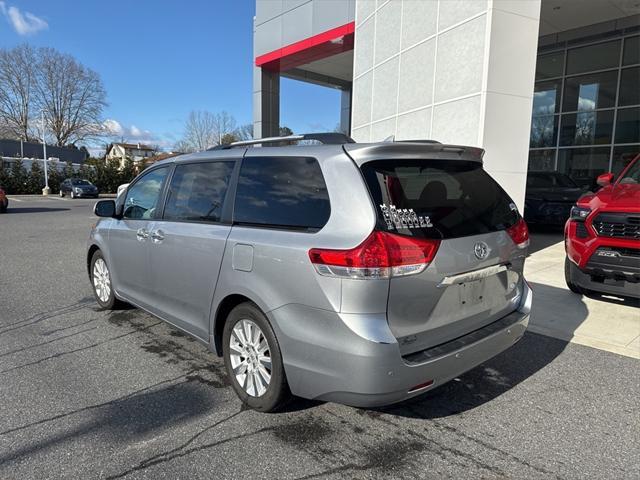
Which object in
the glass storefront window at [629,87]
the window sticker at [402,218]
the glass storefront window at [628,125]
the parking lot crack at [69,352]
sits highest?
the glass storefront window at [629,87]

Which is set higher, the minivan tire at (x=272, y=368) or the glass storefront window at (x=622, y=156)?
the glass storefront window at (x=622, y=156)

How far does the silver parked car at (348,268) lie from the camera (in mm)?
2504

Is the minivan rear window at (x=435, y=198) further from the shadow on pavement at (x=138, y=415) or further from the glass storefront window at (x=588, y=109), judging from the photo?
the glass storefront window at (x=588, y=109)

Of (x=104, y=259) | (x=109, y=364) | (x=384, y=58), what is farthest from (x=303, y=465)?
(x=384, y=58)

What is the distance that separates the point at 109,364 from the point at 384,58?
9518 mm

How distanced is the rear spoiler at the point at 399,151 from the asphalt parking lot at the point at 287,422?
1.71 metres

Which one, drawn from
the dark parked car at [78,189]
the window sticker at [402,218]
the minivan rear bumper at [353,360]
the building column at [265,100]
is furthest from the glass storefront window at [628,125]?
the dark parked car at [78,189]

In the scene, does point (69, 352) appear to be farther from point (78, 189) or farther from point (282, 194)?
point (78, 189)

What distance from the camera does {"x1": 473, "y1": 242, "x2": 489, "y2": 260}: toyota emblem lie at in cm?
286

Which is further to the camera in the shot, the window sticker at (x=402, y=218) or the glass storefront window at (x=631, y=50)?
the glass storefront window at (x=631, y=50)

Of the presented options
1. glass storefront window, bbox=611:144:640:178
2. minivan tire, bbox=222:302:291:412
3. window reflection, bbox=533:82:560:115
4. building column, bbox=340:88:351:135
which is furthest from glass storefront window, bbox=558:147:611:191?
minivan tire, bbox=222:302:291:412

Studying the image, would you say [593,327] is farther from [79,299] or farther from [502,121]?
[79,299]

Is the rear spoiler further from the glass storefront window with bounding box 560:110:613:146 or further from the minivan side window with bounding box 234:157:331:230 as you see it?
the glass storefront window with bounding box 560:110:613:146

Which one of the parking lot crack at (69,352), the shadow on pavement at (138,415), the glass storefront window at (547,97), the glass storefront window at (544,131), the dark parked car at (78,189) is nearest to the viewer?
the shadow on pavement at (138,415)
